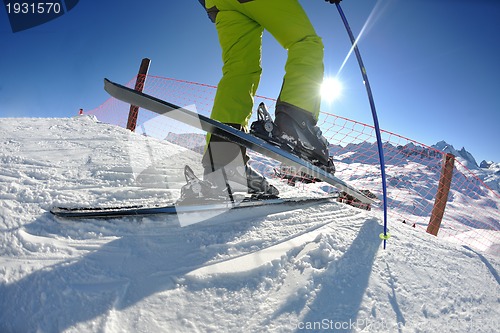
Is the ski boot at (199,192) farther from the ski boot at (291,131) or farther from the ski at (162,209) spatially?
the ski boot at (291,131)

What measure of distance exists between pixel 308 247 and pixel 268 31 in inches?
44.9

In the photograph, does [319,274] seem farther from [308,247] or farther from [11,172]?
[11,172]

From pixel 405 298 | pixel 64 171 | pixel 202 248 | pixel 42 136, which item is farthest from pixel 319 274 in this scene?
pixel 42 136

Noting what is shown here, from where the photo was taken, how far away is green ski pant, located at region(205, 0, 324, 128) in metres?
1.40

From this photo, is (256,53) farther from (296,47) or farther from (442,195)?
(442,195)

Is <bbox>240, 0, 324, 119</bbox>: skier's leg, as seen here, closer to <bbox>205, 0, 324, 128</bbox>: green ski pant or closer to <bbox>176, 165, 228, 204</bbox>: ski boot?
<bbox>205, 0, 324, 128</bbox>: green ski pant

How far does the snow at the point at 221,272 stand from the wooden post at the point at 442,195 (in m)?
3.46

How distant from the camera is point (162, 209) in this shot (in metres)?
1.23

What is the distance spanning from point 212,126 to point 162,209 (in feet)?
1.46

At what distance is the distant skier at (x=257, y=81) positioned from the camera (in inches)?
55.3

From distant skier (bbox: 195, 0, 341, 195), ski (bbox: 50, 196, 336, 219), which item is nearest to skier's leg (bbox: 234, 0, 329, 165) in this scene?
distant skier (bbox: 195, 0, 341, 195)

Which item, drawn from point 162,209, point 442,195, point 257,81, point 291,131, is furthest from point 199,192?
point 442,195

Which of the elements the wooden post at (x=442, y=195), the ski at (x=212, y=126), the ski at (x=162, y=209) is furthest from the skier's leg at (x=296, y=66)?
the wooden post at (x=442, y=195)

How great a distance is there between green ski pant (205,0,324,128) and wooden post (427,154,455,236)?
4.14 meters
